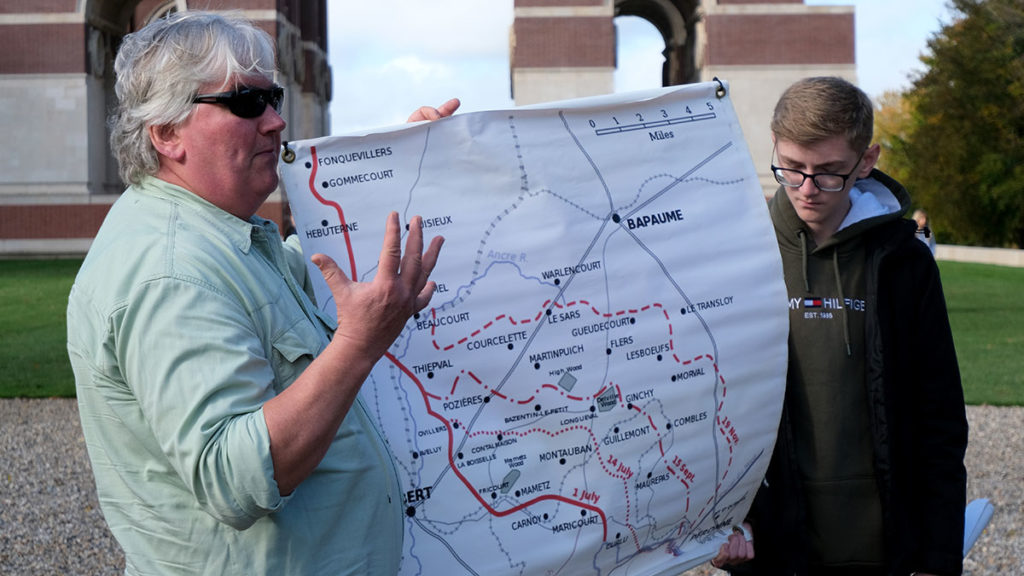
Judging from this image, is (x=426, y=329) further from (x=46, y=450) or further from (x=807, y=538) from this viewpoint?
(x=46, y=450)

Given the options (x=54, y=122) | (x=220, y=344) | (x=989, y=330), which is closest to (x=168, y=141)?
(x=220, y=344)

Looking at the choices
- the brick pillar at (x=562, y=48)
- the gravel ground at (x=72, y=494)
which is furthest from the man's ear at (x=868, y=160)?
the brick pillar at (x=562, y=48)

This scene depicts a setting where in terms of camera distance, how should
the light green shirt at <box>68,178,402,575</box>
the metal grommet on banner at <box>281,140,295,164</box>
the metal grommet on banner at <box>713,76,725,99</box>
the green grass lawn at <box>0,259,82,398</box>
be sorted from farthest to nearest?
the green grass lawn at <box>0,259,82,398</box>
the metal grommet on banner at <box>713,76,725,99</box>
the metal grommet on banner at <box>281,140,295,164</box>
the light green shirt at <box>68,178,402,575</box>

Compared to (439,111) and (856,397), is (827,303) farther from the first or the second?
(439,111)

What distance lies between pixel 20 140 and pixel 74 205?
2640 millimetres

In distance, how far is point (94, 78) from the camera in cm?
3173

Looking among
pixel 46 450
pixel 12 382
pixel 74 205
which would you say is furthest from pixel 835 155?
pixel 74 205

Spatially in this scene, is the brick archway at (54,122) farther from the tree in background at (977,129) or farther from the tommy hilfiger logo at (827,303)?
the tommy hilfiger logo at (827,303)

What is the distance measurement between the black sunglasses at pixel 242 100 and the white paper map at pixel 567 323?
270 millimetres

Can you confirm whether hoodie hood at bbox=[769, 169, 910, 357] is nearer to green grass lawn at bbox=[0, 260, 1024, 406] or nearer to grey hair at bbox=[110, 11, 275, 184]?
grey hair at bbox=[110, 11, 275, 184]

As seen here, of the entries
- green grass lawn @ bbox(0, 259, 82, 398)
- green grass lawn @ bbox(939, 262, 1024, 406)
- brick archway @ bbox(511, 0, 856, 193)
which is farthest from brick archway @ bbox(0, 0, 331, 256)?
green grass lawn @ bbox(939, 262, 1024, 406)

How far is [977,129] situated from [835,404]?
38.7 metres

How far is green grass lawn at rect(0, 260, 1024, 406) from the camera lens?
10.9 meters

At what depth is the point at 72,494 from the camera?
23.5 feet
